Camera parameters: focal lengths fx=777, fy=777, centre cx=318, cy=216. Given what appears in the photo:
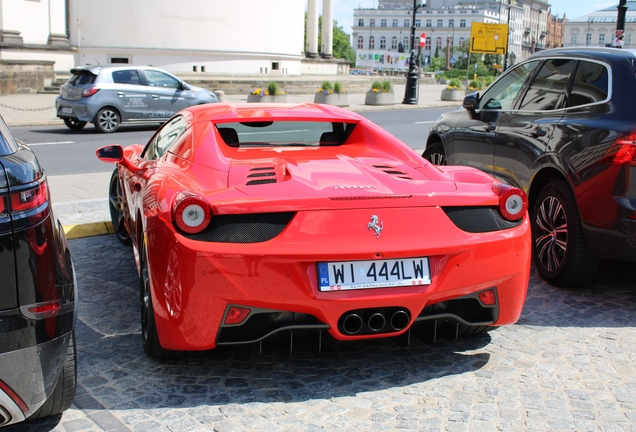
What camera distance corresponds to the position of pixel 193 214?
138 inches

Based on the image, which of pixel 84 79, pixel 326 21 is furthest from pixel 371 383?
pixel 326 21

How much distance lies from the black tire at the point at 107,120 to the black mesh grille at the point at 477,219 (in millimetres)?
16456

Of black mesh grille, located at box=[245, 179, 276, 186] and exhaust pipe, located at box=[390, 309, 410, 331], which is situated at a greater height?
black mesh grille, located at box=[245, 179, 276, 186]

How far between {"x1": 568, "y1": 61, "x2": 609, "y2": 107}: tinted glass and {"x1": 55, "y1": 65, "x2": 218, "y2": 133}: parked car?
14995mm

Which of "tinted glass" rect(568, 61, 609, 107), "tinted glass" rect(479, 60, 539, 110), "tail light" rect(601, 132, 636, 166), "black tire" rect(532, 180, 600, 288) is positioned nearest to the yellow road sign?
"tinted glass" rect(479, 60, 539, 110)

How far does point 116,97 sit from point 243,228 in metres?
16.7

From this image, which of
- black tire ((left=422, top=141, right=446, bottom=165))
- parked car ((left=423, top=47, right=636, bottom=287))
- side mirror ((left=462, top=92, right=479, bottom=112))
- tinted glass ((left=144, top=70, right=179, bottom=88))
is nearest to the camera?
parked car ((left=423, top=47, right=636, bottom=287))

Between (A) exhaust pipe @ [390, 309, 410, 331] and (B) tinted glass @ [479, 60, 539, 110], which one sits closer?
(A) exhaust pipe @ [390, 309, 410, 331]

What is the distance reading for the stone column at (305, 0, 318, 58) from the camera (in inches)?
2436

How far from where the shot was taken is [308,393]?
3748 millimetres

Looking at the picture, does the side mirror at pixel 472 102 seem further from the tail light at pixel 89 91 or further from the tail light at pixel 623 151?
the tail light at pixel 89 91

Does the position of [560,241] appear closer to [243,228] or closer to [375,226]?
[375,226]

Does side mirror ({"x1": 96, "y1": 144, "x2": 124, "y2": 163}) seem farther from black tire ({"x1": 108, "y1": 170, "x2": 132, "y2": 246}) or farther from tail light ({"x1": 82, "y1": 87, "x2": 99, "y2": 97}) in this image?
tail light ({"x1": 82, "y1": 87, "x2": 99, "y2": 97})

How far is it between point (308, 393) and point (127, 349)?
3.79ft
